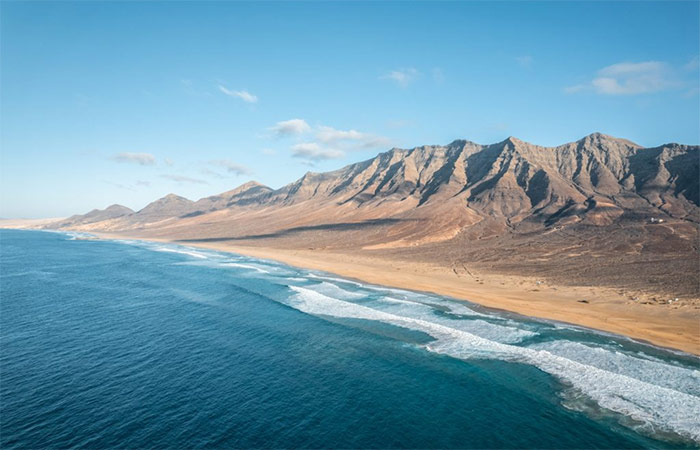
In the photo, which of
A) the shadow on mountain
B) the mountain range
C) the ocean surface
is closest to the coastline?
the ocean surface

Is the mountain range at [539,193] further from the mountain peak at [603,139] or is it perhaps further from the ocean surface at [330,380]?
the ocean surface at [330,380]

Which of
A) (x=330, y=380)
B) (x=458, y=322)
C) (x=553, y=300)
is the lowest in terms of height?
(x=330, y=380)

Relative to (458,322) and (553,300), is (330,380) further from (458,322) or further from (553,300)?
(553,300)

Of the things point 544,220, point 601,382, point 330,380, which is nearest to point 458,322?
point 601,382

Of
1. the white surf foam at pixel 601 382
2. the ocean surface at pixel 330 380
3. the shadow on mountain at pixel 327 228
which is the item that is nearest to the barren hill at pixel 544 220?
the shadow on mountain at pixel 327 228

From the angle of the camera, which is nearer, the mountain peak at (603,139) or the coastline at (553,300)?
the coastline at (553,300)

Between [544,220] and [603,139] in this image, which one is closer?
[544,220]
